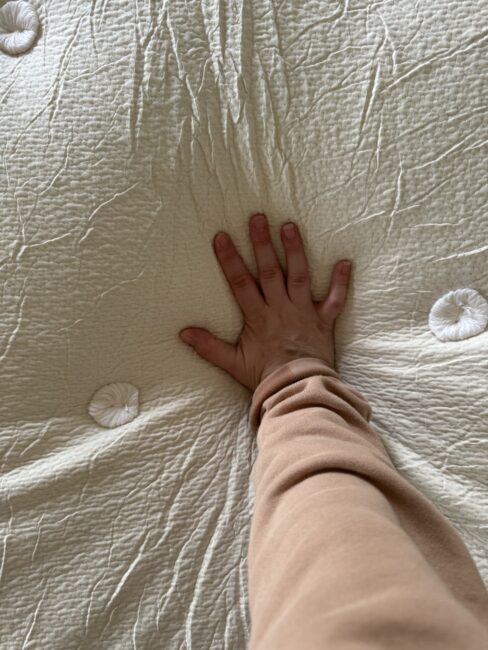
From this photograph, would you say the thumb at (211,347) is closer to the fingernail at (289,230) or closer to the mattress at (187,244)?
the mattress at (187,244)

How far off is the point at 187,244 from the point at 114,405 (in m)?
0.21

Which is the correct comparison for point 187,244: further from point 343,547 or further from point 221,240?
point 343,547

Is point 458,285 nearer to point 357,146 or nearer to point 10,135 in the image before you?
A: point 357,146

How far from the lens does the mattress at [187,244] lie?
0.61m

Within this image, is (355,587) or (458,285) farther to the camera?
(458,285)

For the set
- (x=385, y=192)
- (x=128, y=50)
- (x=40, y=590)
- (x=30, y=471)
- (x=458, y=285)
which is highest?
(x=128, y=50)

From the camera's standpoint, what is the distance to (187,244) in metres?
0.66

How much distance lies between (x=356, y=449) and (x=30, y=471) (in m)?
0.36

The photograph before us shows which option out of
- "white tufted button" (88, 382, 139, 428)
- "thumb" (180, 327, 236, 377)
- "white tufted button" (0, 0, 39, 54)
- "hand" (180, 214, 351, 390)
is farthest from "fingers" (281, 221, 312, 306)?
"white tufted button" (0, 0, 39, 54)

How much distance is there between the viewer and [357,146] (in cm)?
63

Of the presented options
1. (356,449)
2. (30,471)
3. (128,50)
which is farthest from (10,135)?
(356,449)

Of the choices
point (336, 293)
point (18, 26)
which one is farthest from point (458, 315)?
point (18, 26)

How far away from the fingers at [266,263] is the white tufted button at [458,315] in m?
0.18

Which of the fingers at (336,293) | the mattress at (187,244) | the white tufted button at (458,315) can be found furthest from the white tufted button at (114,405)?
the white tufted button at (458,315)
